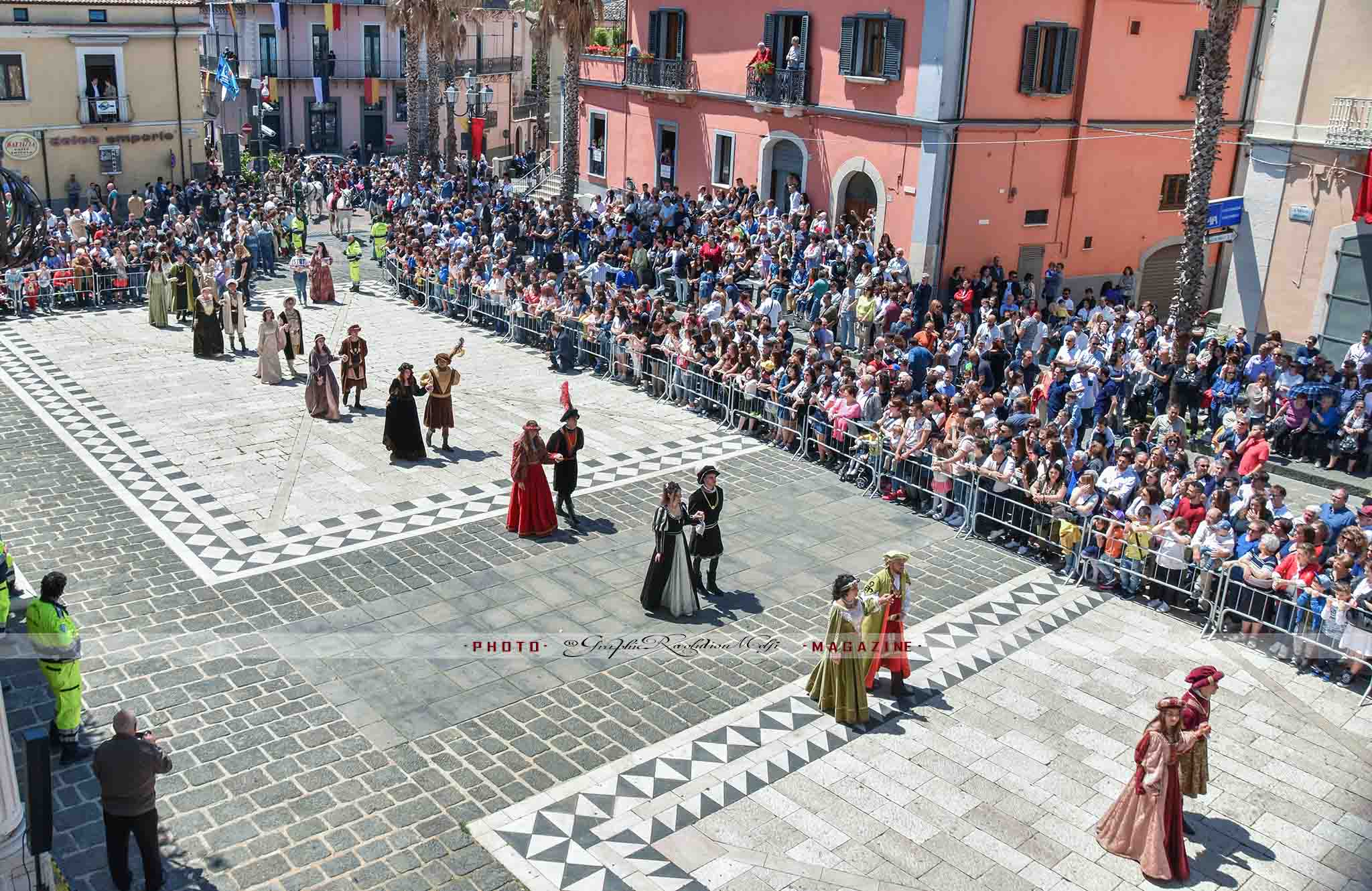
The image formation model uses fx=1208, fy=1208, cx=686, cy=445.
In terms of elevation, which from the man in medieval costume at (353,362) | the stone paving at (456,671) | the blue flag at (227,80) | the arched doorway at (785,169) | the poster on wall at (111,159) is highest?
the blue flag at (227,80)

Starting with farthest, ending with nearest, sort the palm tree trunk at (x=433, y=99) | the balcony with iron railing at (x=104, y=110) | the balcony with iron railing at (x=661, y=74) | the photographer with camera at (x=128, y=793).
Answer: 1. the palm tree trunk at (x=433, y=99)
2. the balcony with iron railing at (x=104, y=110)
3. the balcony with iron railing at (x=661, y=74)
4. the photographer with camera at (x=128, y=793)

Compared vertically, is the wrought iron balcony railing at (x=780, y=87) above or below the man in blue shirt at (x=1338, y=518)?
above

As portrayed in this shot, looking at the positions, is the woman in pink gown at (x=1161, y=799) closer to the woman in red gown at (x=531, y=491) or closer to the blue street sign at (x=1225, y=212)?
the woman in red gown at (x=531, y=491)

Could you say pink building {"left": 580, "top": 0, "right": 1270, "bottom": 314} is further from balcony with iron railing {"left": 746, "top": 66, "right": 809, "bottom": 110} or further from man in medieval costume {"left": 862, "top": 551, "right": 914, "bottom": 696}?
man in medieval costume {"left": 862, "top": 551, "right": 914, "bottom": 696}

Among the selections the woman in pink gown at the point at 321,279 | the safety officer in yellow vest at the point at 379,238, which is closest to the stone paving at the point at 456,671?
the woman in pink gown at the point at 321,279

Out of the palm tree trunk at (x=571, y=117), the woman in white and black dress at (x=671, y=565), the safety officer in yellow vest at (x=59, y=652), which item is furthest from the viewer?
the palm tree trunk at (x=571, y=117)

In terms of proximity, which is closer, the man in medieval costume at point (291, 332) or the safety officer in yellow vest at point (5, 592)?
Answer: the safety officer in yellow vest at point (5, 592)

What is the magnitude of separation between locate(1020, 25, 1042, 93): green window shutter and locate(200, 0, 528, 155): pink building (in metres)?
32.2

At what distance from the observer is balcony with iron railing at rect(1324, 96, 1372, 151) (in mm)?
19672

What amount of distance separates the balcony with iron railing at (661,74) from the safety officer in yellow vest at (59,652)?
26.1m

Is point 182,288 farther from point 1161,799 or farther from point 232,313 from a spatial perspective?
point 1161,799

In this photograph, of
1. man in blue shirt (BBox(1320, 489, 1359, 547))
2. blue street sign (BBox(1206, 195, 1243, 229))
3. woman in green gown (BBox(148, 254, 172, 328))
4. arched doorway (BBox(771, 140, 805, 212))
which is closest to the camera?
man in blue shirt (BBox(1320, 489, 1359, 547))

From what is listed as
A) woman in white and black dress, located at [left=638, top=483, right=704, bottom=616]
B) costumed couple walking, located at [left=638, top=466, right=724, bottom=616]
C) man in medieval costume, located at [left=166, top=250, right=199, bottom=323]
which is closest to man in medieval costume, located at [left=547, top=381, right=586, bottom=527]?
costumed couple walking, located at [left=638, top=466, right=724, bottom=616]

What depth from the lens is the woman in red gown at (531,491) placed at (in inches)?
577
